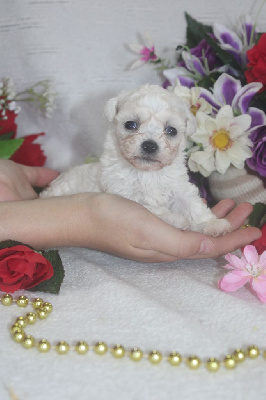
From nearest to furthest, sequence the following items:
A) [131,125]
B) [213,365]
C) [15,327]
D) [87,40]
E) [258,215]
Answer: [213,365] → [15,327] → [131,125] → [258,215] → [87,40]

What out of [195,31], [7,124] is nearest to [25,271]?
[7,124]

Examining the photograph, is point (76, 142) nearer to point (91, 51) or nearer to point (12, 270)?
point (91, 51)

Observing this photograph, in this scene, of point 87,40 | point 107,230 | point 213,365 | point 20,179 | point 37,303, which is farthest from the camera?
point 87,40

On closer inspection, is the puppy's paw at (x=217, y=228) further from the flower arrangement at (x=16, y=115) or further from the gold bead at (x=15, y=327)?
the flower arrangement at (x=16, y=115)

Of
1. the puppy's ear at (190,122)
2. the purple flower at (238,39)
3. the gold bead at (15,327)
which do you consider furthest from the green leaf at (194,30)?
the gold bead at (15,327)

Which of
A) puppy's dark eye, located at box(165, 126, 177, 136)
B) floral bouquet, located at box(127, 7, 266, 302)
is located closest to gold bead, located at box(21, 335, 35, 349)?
puppy's dark eye, located at box(165, 126, 177, 136)

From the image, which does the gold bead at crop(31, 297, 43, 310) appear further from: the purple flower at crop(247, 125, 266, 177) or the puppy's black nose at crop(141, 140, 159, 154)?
the purple flower at crop(247, 125, 266, 177)

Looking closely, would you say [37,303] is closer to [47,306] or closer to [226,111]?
[47,306]
